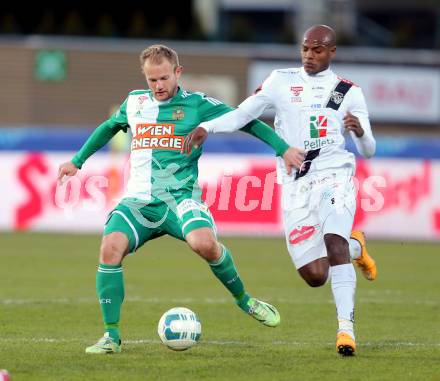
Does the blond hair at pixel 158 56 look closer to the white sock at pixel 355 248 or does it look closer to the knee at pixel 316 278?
the knee at pixel 316 278

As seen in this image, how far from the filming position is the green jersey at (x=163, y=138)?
812 cm

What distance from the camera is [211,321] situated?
9.85 meters

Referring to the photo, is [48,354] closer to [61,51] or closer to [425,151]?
[425,151]

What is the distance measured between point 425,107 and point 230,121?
2131 centimetres

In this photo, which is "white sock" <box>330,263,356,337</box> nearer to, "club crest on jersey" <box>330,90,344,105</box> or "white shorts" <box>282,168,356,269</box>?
"white shorts" <box>282,168,356,269</box>

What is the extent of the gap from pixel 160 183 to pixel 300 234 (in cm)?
117

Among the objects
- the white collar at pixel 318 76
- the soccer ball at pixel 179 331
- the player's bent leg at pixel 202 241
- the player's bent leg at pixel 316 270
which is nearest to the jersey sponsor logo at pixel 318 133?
the white collar at pixel 318 76

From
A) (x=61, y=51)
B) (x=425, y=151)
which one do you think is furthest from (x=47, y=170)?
A: (x=61, y=51)

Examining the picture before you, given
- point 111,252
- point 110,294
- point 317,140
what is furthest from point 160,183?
point 317,140

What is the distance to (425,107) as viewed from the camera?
28688 mm

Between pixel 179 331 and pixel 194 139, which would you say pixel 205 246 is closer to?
pixel 179 331

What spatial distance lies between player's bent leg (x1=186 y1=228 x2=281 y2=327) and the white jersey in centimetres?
81

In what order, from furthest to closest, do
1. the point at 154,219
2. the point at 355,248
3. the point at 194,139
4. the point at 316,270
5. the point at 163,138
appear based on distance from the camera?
the point at 355,248
the point at 316,270
the point at 163,138
the point at 154,219
the point at 194,139

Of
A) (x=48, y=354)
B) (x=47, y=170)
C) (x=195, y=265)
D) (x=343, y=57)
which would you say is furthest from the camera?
(x=343, y=57)
